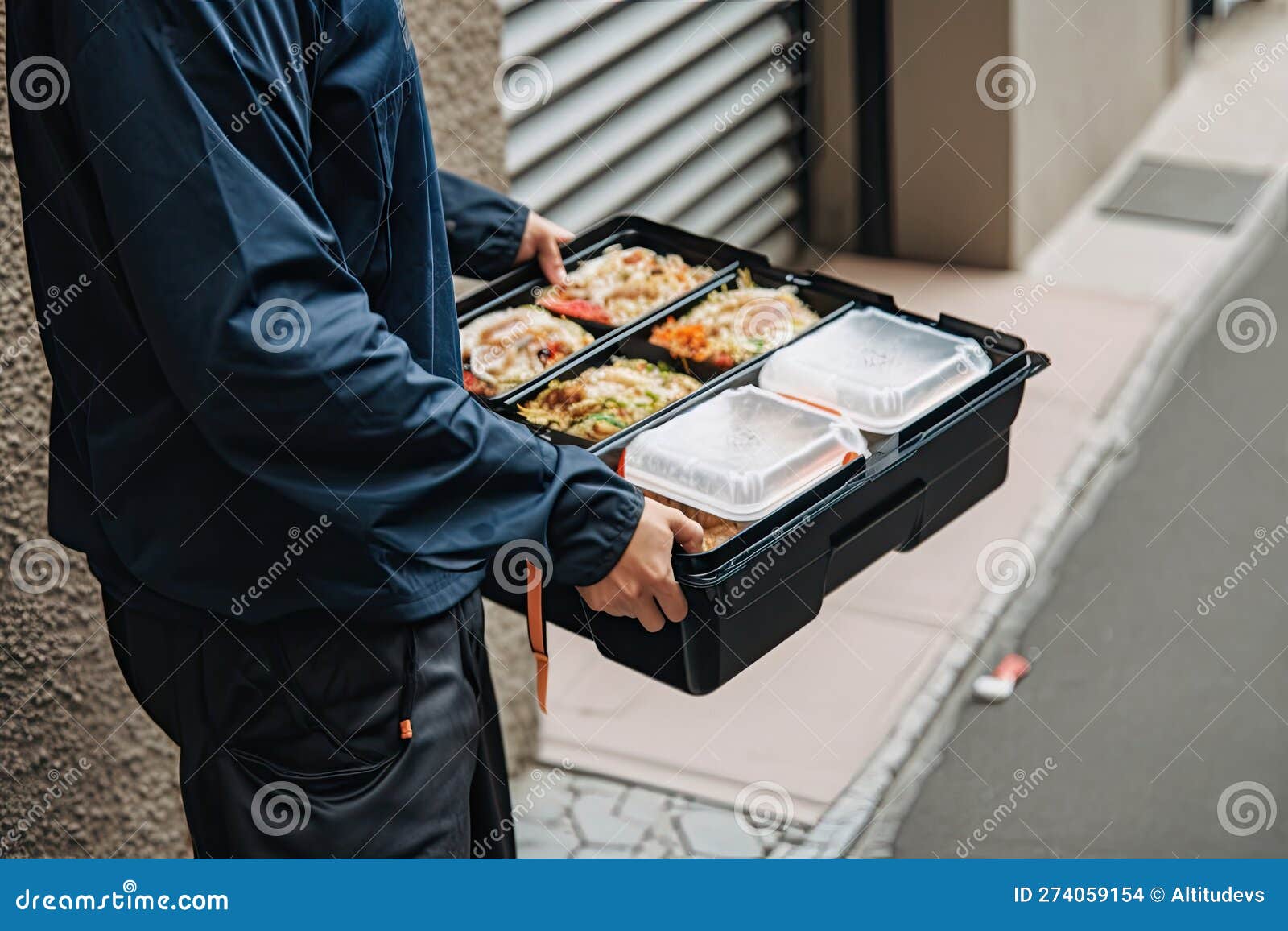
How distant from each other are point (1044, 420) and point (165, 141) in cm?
471

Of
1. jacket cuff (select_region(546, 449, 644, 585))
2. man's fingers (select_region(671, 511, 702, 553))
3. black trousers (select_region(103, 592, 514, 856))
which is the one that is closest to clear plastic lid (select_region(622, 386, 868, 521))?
man's fingers (select_region(671, 511, 702, 553))

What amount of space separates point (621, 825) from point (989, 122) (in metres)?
4.25

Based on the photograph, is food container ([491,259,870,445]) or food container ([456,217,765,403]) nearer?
food container ([491,259,870,445])

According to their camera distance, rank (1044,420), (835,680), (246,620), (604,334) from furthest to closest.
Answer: (1044,420) < (835,680) < (604,334) < (246,620)

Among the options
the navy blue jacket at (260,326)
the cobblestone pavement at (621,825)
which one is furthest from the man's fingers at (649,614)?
the cobblestone pavement at (621,825)

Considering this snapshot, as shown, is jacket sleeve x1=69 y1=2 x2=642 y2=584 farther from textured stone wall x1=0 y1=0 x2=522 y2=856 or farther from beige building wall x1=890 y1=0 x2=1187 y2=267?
beige building wall x1=890 y1=0 x2=1187 y2=267

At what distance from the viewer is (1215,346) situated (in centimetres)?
664

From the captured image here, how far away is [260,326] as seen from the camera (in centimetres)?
194

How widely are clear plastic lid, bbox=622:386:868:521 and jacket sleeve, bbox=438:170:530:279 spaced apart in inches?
23.6

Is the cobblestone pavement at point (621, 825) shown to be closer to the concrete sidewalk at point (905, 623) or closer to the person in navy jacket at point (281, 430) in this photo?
the concrete sidewalk at point (905, 623)

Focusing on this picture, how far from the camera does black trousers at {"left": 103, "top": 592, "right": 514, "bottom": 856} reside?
232 cm

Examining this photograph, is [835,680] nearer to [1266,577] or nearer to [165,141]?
[1266,577]

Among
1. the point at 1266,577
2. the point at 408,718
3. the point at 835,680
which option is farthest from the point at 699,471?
the point at 1266,577

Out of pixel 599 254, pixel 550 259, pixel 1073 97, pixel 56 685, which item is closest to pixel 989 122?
pixel 1073 97
